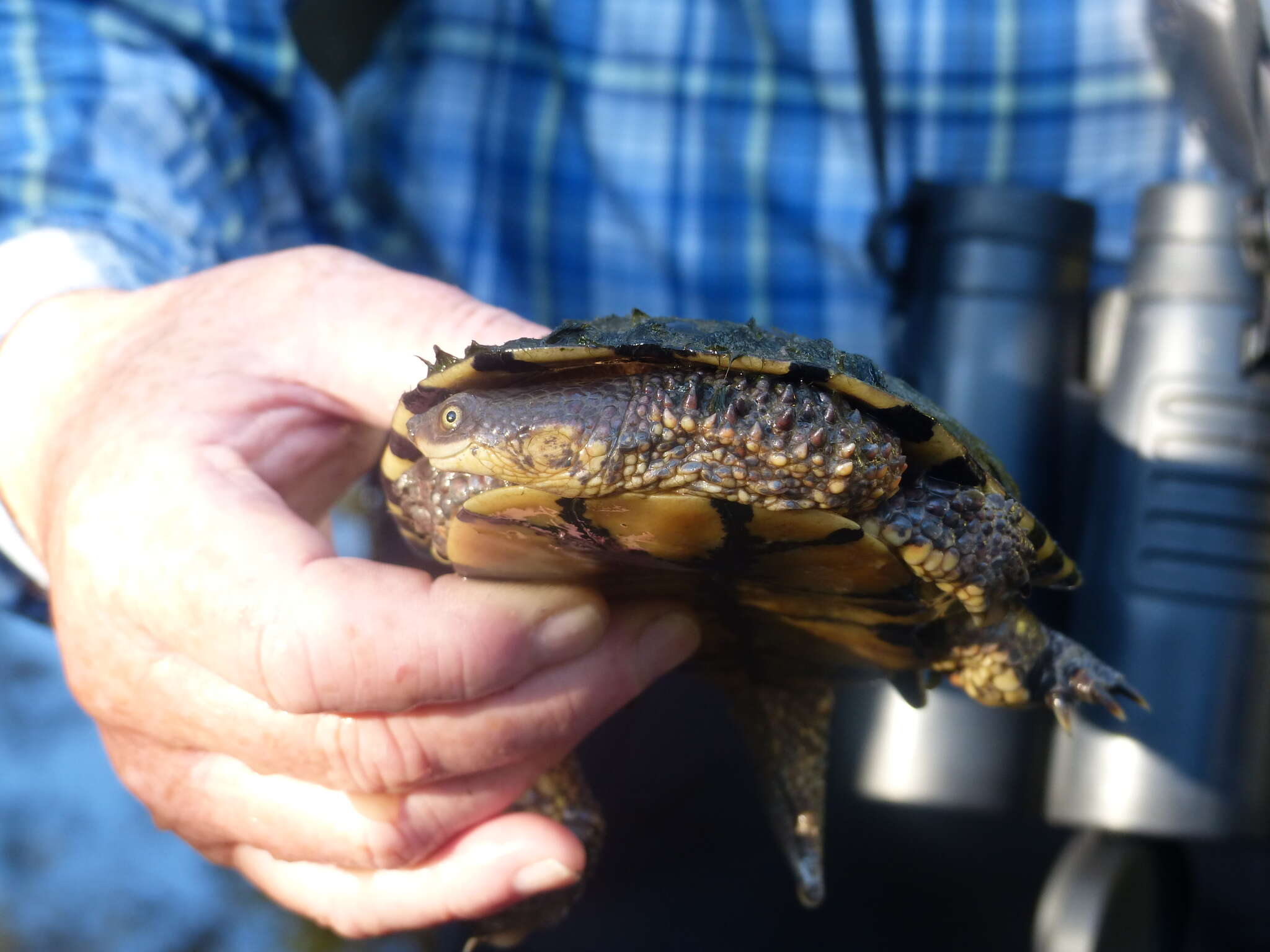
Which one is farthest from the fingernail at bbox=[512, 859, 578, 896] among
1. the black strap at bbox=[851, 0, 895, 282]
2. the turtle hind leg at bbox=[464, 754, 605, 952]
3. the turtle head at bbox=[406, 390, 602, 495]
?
the black strap at bbox=[851, 0, 895, 282]

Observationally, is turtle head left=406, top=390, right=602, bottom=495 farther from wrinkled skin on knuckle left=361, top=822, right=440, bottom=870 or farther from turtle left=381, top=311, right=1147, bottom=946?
wrinkled skin on knuckle left=361, top=822, right=440, bottom=870

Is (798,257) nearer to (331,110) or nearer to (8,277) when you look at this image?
(331,110)

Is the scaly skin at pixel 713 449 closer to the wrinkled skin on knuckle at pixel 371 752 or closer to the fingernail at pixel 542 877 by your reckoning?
the wrinkled skin on knuckle at pixel 371 752

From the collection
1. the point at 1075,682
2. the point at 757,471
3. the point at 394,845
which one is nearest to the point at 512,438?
the point at 757,471

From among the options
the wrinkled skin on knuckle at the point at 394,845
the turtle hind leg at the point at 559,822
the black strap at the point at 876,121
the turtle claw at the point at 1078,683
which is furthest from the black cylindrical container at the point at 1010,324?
the wrinkled skin on knuckle at the point at 394,845

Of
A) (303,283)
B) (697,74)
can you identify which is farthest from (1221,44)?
(303,283)

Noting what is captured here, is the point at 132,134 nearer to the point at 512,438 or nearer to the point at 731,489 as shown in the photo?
the point at 512,438
